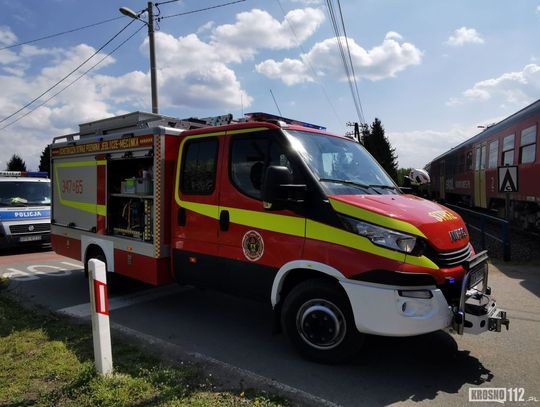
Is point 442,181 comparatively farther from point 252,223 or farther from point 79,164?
point 252,223

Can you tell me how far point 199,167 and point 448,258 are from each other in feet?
9.79

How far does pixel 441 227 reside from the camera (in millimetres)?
4293

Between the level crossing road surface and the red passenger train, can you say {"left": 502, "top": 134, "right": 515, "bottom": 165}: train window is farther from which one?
the level crossing road surface

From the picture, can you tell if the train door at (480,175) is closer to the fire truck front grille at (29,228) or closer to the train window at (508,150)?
the train window at (508,150)

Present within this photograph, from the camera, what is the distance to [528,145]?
503 inches

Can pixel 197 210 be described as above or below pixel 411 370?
above

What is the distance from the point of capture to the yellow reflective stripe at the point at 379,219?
4039mm

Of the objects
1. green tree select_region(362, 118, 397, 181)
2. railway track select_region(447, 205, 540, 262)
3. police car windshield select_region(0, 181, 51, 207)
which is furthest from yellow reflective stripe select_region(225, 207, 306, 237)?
green tree select_region(362, 118, 397, 181)

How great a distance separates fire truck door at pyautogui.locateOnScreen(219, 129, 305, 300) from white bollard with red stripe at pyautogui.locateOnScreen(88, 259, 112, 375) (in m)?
1.51

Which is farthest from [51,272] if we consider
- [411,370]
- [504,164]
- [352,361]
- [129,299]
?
[504,164]

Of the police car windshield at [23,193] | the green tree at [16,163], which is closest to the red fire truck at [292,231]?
the police car windshield at [23,193]

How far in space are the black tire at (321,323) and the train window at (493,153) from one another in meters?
13.6

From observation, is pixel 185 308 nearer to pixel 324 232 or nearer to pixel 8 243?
pixel 324 232

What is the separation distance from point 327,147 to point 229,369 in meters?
2.54
